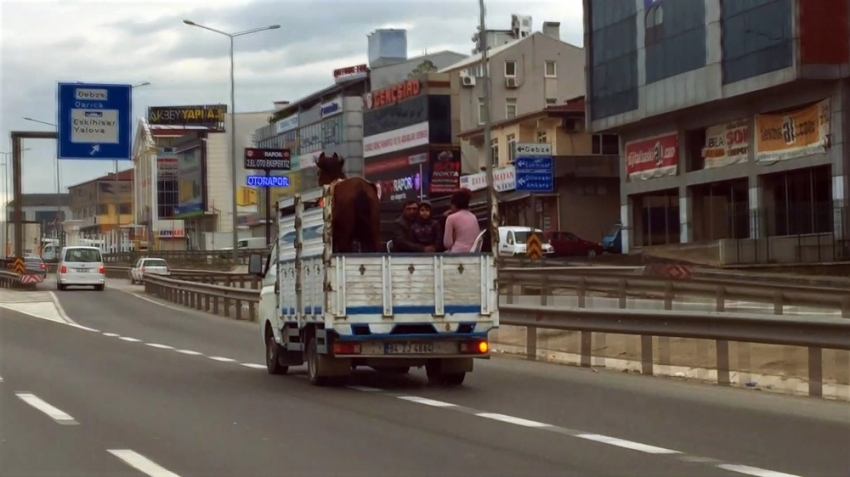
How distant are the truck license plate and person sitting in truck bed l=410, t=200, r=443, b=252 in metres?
1.47

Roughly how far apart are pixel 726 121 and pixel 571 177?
19.4 meters

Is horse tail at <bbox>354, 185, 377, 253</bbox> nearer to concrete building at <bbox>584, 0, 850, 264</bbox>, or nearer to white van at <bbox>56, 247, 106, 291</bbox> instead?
concrete building at <bbox>584, 0, 850, 264</bbox>

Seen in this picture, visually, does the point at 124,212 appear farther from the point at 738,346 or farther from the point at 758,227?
the point at 738,346

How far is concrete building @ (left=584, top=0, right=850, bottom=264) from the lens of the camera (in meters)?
46.0

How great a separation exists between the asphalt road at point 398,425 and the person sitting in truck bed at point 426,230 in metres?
1.61

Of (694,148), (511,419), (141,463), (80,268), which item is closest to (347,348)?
(511,419)

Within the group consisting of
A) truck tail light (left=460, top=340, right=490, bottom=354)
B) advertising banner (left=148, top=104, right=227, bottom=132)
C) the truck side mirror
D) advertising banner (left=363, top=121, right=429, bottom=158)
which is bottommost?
truck tail light (left=460, top=340, right=490, bottom=354)

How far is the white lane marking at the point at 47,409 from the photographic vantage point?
11453 mm

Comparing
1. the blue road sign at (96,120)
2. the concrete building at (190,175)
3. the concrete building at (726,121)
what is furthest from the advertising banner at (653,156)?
the concrete building at (190,175)

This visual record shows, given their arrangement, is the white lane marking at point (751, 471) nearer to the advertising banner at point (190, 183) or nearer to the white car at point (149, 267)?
the white car at point (149, 267)

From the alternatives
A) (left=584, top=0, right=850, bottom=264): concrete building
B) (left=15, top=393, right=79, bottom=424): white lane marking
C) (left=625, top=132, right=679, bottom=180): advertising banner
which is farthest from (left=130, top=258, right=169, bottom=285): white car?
(left=15, top=393, right=79, bottom=424): white lane marking

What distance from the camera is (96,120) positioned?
141ft

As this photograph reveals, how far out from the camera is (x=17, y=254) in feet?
178

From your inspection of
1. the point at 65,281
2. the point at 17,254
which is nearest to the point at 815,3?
the point at 65,281
